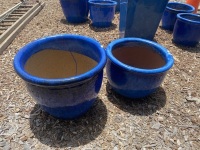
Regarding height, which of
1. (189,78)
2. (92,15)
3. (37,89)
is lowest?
(189,78)

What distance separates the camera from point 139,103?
238cm

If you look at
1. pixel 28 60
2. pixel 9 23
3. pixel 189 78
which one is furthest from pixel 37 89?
pixel 9 23

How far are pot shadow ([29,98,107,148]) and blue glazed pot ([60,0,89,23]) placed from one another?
275cm

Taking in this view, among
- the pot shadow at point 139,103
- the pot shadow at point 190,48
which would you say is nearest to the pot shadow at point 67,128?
the pot shadow at point 139,103

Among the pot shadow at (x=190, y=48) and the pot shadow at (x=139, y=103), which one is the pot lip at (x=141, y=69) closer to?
the pot shadow at (x=139, y=103)

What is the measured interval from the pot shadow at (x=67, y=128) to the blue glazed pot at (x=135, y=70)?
377 mm

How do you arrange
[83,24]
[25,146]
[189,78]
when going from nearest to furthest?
[25,146], [189,78], [83,24]

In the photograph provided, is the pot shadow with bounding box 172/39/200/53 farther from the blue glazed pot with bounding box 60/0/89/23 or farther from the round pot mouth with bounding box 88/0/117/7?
the blue glazed pot with bounding box 60/0/89/23

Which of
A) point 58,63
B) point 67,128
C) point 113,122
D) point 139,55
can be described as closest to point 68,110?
point 67,128

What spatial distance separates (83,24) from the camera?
4.57 m

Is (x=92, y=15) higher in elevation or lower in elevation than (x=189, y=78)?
higher

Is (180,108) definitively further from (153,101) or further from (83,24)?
(83,24)

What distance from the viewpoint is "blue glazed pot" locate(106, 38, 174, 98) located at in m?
2.05

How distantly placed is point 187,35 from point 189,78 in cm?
112
